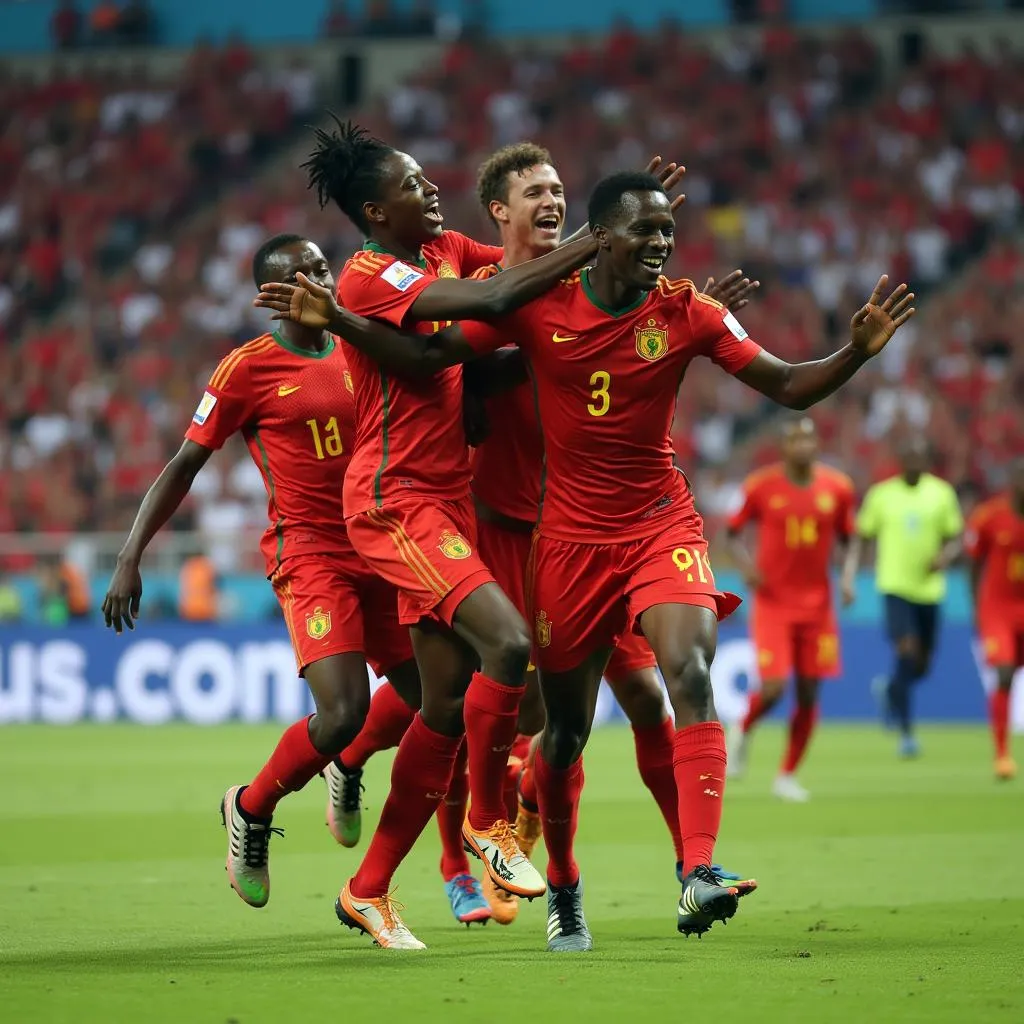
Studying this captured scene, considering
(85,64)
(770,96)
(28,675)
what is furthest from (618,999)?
(85,64)

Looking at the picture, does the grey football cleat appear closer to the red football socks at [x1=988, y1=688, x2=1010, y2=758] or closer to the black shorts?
the red football socks at [x1=988, y1=688, x2=1010, y2=758]

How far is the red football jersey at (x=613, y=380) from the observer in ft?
21.9

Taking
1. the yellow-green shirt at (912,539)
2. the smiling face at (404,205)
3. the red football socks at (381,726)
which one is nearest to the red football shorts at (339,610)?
the red football socks at (381,726)

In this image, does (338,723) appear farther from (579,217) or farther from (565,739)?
(579,217)

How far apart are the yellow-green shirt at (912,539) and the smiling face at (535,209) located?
9.62 m

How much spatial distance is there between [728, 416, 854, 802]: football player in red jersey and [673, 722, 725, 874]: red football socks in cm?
664

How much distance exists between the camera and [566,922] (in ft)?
22.2

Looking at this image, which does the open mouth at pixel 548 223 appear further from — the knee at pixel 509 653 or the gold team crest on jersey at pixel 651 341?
the knee at pixel 509 653

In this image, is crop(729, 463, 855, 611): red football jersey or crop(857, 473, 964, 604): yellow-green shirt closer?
crop(729, 463, 855, 611): red football jersey

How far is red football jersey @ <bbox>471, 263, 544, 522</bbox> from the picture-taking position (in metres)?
7.39

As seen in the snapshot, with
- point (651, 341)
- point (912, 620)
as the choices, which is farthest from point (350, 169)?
point (912, 620)

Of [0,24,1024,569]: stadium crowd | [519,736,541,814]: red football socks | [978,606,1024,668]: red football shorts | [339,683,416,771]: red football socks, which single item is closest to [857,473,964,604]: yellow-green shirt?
[978,606,1024,668]: red football shorts

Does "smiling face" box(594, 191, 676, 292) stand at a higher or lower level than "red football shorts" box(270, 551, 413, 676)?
higher

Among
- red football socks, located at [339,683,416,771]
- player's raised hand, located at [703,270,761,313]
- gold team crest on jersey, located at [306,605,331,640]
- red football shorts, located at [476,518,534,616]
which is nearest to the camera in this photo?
player's raised hand, located at [703,270,761,313]
